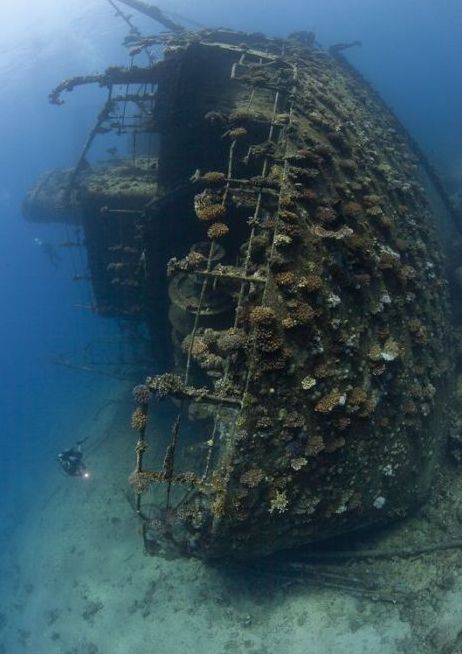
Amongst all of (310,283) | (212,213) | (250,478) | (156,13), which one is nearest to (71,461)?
(250,478)

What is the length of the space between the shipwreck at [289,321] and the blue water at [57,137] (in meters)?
10.8

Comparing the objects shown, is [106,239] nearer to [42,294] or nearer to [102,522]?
[102,522]

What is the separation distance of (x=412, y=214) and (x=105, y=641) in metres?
17.8

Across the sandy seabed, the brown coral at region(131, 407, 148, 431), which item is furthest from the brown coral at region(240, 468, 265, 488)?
the sandy seabed

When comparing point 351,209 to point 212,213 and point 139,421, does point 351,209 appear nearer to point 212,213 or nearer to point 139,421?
point 212,213

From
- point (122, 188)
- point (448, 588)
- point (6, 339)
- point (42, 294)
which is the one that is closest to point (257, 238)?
point (448, 588)

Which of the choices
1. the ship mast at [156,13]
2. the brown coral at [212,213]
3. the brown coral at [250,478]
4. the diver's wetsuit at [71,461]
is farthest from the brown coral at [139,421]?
the ship mast at [156,13]

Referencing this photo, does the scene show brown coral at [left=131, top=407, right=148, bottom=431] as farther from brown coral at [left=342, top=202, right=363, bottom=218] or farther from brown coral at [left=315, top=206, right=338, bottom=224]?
brown coral at [left=342, top=202, right=363, bottom=218]

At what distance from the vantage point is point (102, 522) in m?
19.3

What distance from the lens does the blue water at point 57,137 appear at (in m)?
31.9

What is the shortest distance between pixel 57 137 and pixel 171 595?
106980 mm

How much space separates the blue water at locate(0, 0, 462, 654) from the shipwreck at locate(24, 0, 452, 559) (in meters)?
10.8

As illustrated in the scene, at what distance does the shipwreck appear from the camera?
332 inches

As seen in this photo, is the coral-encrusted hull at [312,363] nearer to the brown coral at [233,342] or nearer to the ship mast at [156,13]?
the brown coral at [233,342]
